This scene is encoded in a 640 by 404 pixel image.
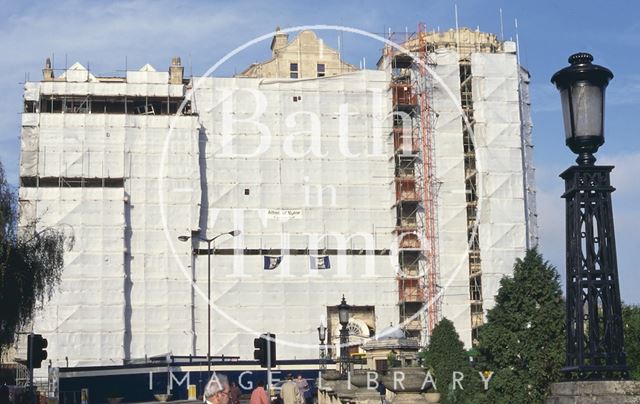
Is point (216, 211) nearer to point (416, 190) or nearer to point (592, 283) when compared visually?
point (416, 190)

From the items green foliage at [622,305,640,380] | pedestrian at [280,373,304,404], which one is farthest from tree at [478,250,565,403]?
pedestrian at [280,373,304,404]

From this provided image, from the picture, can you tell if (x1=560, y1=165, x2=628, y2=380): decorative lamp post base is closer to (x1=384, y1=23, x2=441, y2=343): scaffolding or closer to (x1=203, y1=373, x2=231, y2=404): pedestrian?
(x1=203, y1=373, x2=231, y2=404): pedestrian

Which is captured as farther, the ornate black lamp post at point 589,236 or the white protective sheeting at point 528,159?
the white protective sheeting at point 528,159

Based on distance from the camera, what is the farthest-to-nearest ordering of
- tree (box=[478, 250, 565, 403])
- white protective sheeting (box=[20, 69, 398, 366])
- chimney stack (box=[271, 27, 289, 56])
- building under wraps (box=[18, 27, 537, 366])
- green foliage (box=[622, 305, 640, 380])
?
chimney stack (box=[271, 27, 289, 56]), building under wraps (box=[18, 27, 537, 366]), white protective sheeting (box=[20, 69, 398, 366]), green foliage (box=[622, 305, 640, 380]), tree (box=[478, 250, 565, 403])

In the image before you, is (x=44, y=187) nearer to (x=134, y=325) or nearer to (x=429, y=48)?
(x=134, y=325)

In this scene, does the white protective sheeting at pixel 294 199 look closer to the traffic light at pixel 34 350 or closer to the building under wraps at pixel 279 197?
the building under wraps at pixel 279 197

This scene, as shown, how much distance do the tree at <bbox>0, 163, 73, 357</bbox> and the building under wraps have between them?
101 feet

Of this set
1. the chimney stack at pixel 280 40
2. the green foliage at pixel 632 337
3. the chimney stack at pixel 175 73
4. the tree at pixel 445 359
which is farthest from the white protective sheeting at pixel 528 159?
the green foliage at pixel 632 337

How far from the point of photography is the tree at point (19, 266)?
34531 mm

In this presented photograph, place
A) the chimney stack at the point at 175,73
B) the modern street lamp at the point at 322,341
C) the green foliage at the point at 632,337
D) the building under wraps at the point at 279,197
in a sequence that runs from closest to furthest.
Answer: the green foliage at the point at 632,337 < the modern street lamp at the point at 322,341 < the building under wraps at the point at 279,197 < the chimney stack at the point at 175,73

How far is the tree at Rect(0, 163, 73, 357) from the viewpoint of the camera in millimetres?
34531

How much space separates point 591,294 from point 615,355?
581mm

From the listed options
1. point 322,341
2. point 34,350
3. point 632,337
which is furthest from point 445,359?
point 34,350

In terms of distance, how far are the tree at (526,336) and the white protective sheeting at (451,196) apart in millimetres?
41589
